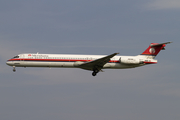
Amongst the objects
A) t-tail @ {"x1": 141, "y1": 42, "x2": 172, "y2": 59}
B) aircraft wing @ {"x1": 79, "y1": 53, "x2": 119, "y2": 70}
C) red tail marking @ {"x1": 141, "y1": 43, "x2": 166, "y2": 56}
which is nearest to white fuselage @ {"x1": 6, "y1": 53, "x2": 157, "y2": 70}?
aircraft wing @ {"x1": 79, "y1": 53, "x2": 119, "y2": 70}

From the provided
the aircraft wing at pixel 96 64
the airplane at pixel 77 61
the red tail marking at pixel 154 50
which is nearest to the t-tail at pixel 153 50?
the red tail marking at pixel 154 50

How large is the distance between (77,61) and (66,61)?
1.51 m

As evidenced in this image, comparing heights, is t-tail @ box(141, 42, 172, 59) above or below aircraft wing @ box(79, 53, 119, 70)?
above

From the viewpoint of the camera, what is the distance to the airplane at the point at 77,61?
127 ft

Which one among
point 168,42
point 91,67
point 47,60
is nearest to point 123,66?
A: point 91,67

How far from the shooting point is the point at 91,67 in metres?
39.8

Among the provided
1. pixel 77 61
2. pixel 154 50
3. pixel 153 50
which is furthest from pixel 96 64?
pixel 154 50

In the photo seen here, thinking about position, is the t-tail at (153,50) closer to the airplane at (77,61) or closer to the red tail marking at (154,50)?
the red tail marking at (154,50)

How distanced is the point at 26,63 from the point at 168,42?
19685 mm

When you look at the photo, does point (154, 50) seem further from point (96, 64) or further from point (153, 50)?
point (96, 64)

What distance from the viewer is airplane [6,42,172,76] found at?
1524 inches

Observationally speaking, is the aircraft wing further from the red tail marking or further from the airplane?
the red tail marking

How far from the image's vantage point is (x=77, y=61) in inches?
1531

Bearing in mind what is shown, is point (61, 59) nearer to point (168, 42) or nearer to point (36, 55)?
point (36, 55)
